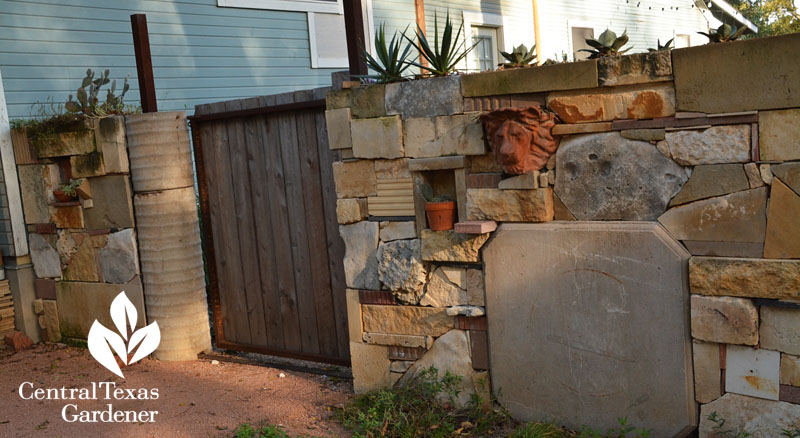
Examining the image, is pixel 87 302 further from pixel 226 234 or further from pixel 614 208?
pixel 614 208

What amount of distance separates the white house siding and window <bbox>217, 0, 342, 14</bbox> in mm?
3565

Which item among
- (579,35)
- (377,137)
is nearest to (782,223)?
(377,137)

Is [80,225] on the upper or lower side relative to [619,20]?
lower

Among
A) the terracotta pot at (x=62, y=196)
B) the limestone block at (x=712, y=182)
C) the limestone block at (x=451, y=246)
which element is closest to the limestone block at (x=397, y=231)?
the limestone block at (x=451, y=246)

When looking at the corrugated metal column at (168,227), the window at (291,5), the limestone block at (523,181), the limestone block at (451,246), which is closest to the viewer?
the limestone block at (523,181)

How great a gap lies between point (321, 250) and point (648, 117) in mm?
2330

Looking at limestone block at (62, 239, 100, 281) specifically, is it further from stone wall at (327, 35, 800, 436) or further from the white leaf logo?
stone wall at (327, 35, 800, 436)

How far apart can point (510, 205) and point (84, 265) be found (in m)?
3.61

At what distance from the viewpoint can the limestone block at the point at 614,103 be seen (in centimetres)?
300

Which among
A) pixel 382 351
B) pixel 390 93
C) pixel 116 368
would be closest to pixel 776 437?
pixel 382 351

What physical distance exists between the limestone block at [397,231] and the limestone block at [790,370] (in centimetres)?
183

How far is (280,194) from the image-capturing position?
478 cm

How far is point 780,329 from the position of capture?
9.42 ft

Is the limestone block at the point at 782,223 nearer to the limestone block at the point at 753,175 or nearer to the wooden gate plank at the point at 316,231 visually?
the limestone block at the point at 753,175
